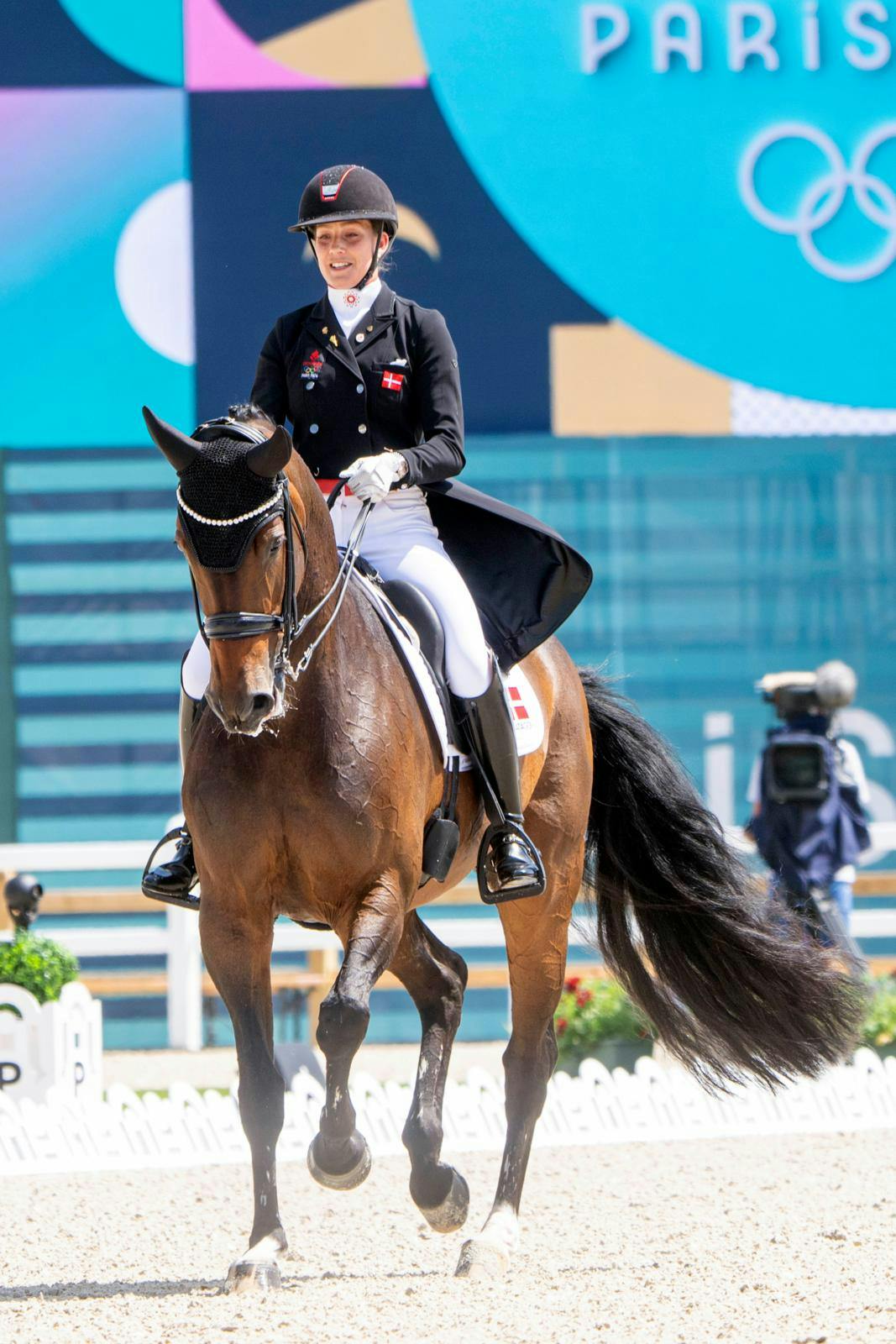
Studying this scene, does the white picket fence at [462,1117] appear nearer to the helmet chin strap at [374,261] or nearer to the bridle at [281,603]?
the bridle at [281,603]

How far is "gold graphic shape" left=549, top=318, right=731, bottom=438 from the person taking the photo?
36.1ft

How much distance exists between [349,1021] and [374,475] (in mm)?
1322

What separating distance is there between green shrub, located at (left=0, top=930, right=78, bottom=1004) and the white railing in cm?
217

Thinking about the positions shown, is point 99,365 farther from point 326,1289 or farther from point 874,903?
point 326,1289

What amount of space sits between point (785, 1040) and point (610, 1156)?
178 cm

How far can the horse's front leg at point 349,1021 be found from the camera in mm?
4461

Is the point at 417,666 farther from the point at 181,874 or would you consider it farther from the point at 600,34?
the point at 600,34

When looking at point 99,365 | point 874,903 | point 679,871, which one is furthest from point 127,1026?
point 679,871

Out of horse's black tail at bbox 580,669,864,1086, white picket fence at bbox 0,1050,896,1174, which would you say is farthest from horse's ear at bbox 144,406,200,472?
white picket fence at bbox 0,1050,896,1174

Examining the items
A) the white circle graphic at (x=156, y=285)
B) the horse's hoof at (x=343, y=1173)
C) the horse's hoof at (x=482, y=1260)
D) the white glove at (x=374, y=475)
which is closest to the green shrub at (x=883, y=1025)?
the horse's hoof at (x=482, y=1260)

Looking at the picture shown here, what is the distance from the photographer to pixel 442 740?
505 cm

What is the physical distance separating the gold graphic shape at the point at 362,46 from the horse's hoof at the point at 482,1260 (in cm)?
758

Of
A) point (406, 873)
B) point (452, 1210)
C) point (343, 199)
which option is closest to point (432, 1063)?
point (452, 1210)

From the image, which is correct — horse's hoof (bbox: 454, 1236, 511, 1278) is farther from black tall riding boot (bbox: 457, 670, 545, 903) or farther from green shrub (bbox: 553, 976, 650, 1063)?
green shrub (bbox: 553, 976, 650, 1063)
